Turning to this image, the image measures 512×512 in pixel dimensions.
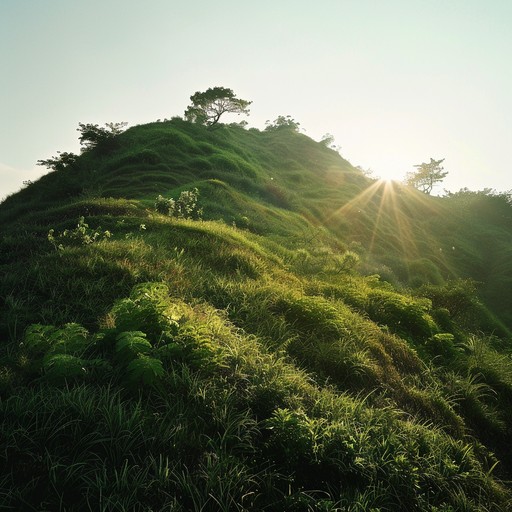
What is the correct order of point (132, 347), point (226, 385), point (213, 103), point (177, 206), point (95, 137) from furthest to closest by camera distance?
point (213, 103)
point (95, 137)
point (177, 206)
point (226, 385)
point (132, 347)

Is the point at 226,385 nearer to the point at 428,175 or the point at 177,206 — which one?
the point at 177,206

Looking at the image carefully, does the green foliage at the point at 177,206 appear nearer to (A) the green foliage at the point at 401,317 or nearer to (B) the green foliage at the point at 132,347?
(A) the green foliage at the point at 401,317

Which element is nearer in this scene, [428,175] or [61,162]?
[61,162]

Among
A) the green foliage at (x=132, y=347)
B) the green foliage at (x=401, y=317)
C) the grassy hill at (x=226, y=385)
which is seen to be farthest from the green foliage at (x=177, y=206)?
the green foliage at (x=132, y=347)

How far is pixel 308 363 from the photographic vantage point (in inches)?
215

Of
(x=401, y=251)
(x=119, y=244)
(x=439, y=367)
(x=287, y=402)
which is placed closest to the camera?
(x=287, y=402)

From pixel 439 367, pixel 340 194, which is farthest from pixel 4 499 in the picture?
pixel 340 194

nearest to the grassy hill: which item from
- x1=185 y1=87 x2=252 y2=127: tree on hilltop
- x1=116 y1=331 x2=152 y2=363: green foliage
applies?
x1=116 y1=331 x2=152 y2=363: green foliage

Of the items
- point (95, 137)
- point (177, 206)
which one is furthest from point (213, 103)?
point (177, 206)

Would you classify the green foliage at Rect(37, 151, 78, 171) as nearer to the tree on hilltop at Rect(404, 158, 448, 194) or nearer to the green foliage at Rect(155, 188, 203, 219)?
the green foliage at Rect(155, 188, 203, 219)

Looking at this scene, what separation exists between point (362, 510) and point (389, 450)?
89cm

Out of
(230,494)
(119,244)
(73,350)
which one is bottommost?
(230,494)

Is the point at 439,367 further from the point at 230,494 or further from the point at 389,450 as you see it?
the point at 230,494

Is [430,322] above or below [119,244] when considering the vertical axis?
below
